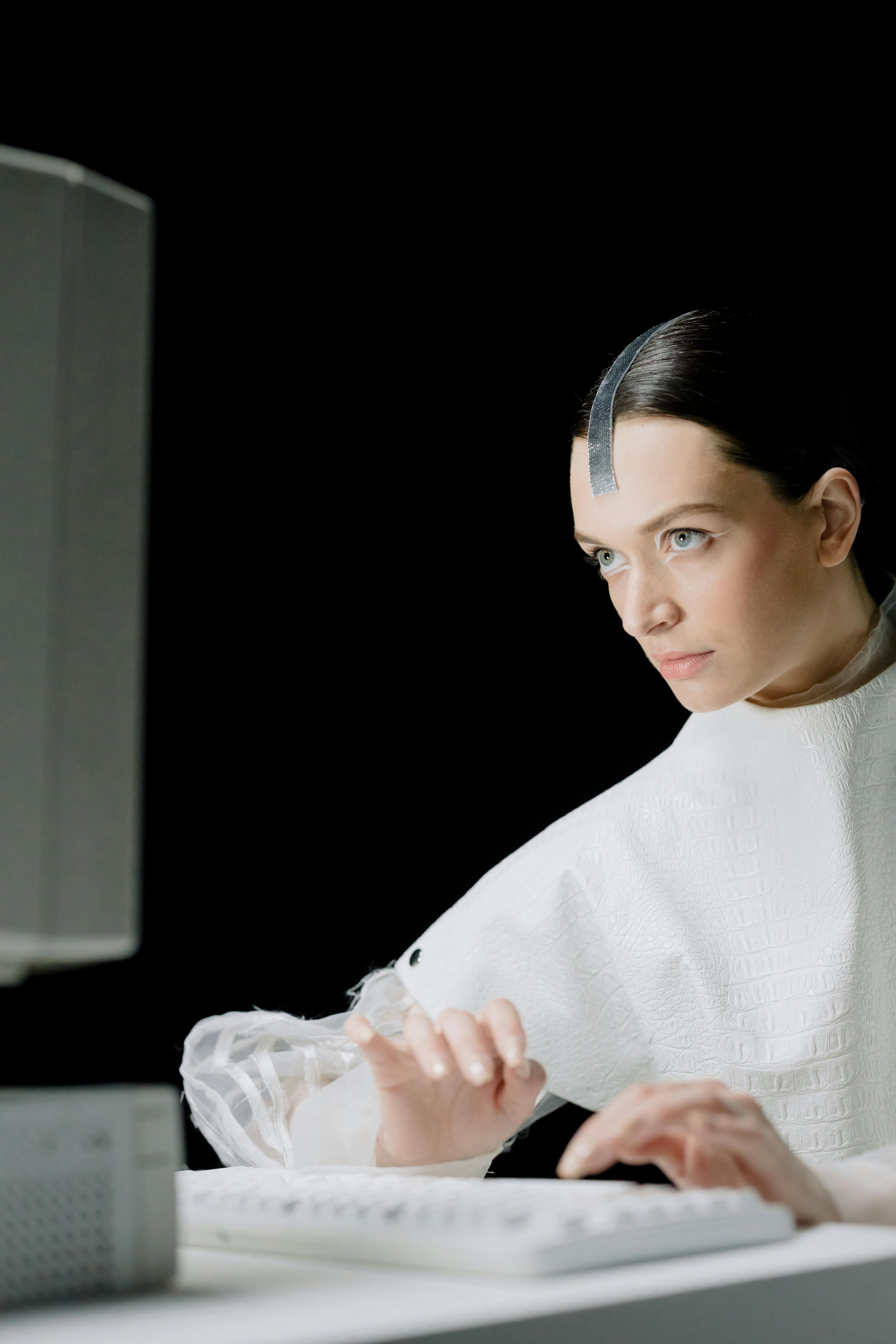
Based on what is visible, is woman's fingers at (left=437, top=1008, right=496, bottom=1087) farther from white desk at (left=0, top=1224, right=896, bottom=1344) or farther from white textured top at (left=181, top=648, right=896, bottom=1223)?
white textured top at (left=181, top=648, right=896, bottom=1223)

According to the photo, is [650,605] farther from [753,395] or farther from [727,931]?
[727,931]

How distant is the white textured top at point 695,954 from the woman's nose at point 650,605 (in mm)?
158

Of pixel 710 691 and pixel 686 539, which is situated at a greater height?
pixel 686 539

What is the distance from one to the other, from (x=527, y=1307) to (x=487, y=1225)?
78 millimetres

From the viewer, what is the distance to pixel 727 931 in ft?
4.36

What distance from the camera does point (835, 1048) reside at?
122 centimetres

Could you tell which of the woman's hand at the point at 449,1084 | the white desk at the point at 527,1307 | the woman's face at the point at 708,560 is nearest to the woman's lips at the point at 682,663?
the woman's face at the point at 708,560

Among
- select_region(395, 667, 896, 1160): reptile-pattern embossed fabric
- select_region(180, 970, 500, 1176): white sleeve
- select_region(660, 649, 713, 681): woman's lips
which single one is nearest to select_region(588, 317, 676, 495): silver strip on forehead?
select_region(660, 649, 713, 681): woman's lips

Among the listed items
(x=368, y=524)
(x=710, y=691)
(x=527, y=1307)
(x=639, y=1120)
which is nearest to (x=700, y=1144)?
(x=639, y=1120)

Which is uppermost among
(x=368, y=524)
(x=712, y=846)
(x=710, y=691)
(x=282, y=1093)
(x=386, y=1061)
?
(x=368, y=524)

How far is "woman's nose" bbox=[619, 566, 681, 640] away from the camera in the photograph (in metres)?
1.32

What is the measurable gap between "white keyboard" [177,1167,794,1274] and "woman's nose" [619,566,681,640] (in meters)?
0.77

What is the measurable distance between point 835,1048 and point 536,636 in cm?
86

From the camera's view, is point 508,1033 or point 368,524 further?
point 368,524
